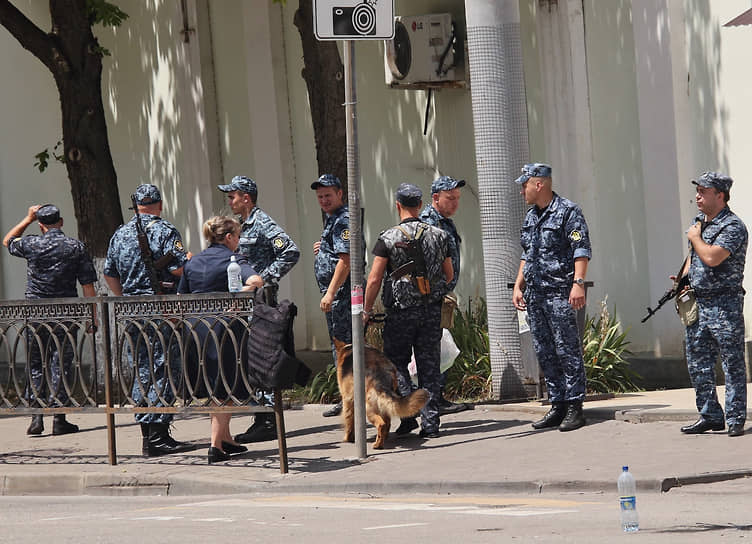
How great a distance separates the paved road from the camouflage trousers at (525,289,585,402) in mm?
2054

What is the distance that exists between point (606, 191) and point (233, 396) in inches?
212

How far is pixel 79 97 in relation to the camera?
15.6m

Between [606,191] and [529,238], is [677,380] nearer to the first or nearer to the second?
[606,191]

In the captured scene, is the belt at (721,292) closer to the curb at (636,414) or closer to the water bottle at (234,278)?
the curb at (636,414)

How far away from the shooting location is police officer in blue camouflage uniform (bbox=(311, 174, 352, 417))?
11094 millimetres

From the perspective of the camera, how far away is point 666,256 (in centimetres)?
1330

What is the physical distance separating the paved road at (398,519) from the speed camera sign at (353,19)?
3091 millimetres

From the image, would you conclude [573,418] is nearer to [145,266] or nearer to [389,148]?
[145,266]

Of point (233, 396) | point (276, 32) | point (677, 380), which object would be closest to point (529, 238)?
point (233, 396)

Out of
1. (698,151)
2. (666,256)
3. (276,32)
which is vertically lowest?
(666,256)

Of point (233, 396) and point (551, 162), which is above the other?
point (551, 162)

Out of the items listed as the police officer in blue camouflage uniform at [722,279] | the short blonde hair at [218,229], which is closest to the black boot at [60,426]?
the short blonde hair at [218,229]

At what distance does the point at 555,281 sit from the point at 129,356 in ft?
10.6

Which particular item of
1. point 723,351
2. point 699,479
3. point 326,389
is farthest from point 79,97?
point 699,479
